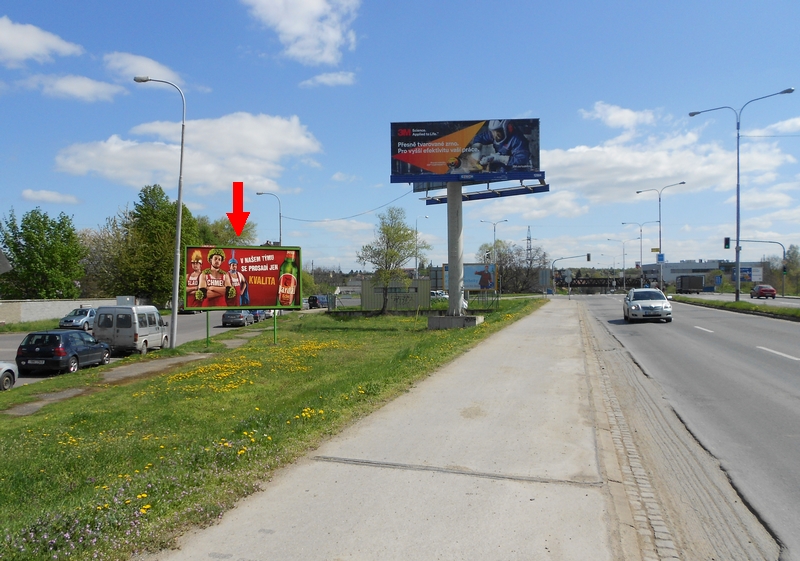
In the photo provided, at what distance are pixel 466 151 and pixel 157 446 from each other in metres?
27.4

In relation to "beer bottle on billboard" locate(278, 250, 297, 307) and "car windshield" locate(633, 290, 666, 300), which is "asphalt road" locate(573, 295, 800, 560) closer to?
"car windshield" locate(633, 290, 666, 300)

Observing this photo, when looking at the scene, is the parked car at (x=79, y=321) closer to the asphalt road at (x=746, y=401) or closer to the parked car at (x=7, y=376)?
the parked car at (x=7, y=376)

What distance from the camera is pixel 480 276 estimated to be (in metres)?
47.8

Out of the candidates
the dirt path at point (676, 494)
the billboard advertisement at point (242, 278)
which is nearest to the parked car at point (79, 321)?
the billboard advertisement at point (242, 278)

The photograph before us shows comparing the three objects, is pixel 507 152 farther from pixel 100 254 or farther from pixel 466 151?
pixel 100 254

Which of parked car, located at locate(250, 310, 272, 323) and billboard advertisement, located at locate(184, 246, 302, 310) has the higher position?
billboard advertisement, located at locate(184, 246, 302, 310)

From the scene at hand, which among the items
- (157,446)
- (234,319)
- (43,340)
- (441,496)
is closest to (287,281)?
(43,340)

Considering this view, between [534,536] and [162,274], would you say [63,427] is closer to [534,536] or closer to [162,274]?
[534,536]

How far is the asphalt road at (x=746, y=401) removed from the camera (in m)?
5.66

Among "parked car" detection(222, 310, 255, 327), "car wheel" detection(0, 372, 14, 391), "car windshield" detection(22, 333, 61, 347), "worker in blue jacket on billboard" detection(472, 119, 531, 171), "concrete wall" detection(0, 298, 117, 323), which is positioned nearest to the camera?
"car wheel" detection(0, 372, 14, 391)

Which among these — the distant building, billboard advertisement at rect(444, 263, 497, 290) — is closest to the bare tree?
billboard advertisement at rect(444, 263, 497, 290)

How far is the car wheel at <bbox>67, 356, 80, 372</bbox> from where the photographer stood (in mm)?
18450

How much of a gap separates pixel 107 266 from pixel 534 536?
226ft

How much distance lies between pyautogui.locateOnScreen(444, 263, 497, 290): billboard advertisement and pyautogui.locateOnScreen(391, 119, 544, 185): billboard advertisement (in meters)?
15.1
